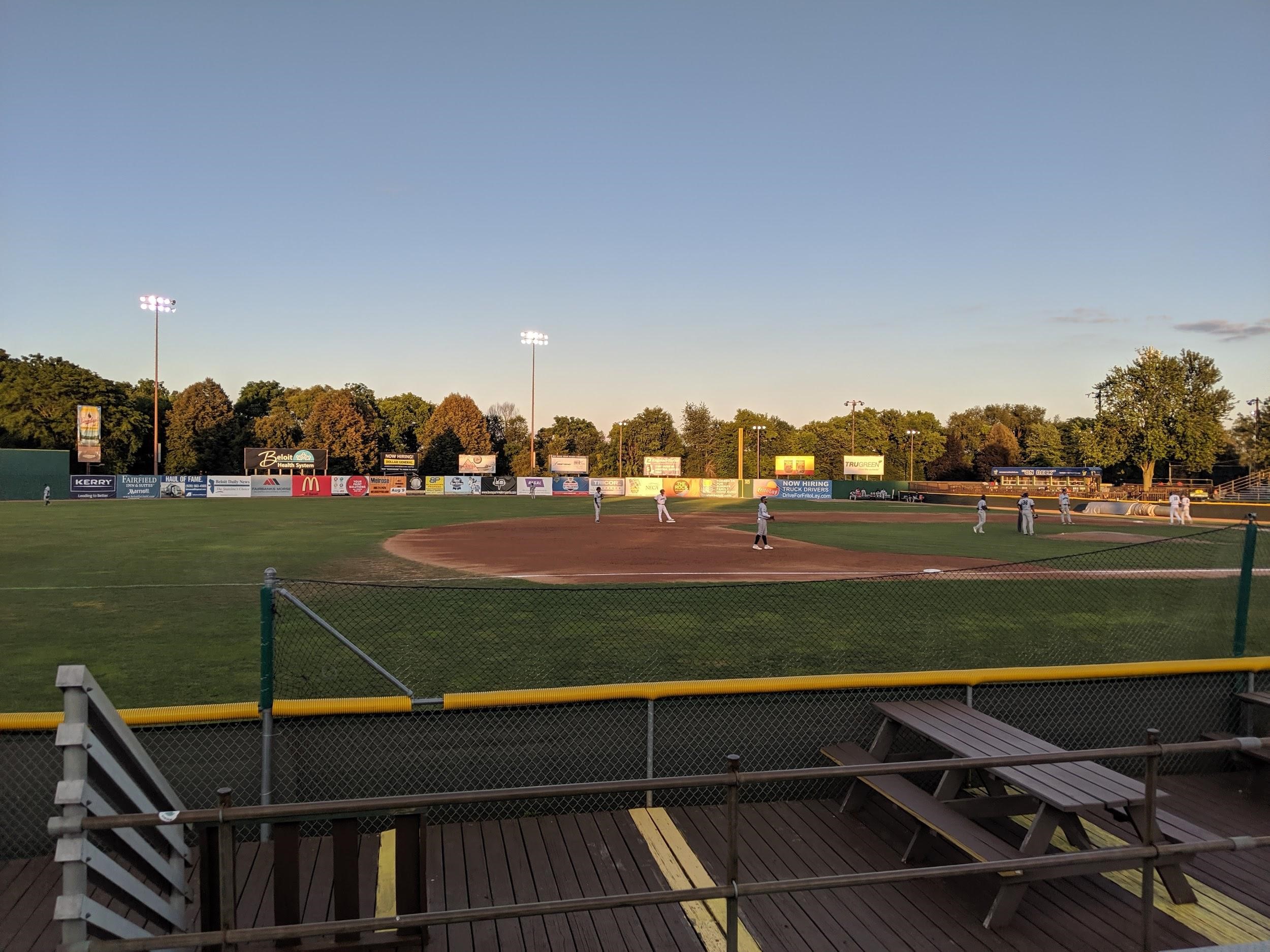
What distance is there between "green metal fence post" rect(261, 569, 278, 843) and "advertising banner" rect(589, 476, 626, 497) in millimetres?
68481

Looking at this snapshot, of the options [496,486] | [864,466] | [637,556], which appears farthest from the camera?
[864,466]

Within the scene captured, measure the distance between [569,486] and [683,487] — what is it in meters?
11.0

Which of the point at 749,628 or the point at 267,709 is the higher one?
the point at 267,709

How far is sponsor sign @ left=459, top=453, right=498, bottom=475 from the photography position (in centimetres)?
8012

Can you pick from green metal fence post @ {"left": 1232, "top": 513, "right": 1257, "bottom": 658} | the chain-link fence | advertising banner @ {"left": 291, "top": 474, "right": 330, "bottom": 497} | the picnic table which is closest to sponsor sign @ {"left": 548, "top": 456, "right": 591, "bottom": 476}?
advertising banner @ {"left": 291, "top": 474, "right": 330, "bottom": 497}

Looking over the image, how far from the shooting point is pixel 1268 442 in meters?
73.9

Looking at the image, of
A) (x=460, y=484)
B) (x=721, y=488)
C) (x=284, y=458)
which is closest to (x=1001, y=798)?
(x=721, y=488)

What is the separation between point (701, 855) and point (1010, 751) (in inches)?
88.2

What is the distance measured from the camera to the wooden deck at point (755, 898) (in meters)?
4.48

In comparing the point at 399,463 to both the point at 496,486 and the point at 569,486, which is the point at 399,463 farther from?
the point at 569,486

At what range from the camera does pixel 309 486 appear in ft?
223

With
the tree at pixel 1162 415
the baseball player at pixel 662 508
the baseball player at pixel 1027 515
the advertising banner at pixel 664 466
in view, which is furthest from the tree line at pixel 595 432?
the baseball player at pixel 1027 515

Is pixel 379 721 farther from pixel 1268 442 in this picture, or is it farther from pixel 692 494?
pixel 1268 442

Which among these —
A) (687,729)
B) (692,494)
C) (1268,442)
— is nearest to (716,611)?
(687,729)
